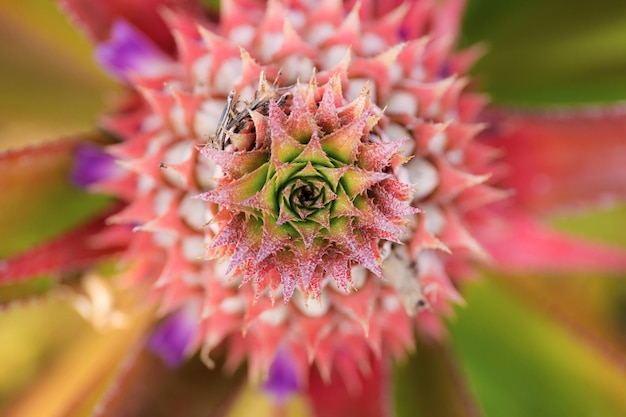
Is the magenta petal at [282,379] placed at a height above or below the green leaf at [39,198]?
below

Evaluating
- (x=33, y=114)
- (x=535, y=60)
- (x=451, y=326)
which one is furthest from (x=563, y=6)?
(x=33, y=114)

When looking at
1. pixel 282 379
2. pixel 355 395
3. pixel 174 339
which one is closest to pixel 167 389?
pixel 174 339

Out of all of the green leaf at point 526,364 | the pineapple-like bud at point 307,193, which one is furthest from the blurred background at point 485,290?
the pineapple-like bud at point 307,193

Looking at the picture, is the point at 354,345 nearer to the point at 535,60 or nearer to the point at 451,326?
the point at 451,326

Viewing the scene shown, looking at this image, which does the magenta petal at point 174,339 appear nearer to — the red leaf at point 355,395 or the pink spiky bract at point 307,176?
the pink spiky bract at point 307,176

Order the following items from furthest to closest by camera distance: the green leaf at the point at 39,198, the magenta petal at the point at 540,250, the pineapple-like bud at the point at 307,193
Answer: the magenta petal at the point at 540,250
the green leaf at the point at 39,198
the pineapple-like bud at the point at 307,193

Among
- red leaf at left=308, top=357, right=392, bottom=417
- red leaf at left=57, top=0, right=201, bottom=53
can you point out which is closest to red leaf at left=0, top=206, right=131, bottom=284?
red leaf at left=57, top=0, right=201, bottom=53

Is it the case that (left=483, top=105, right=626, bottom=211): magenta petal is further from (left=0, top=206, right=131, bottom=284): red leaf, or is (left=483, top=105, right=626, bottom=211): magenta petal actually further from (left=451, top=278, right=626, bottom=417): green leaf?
(left=0, top=206, right=131, bottom=284): red leaf
